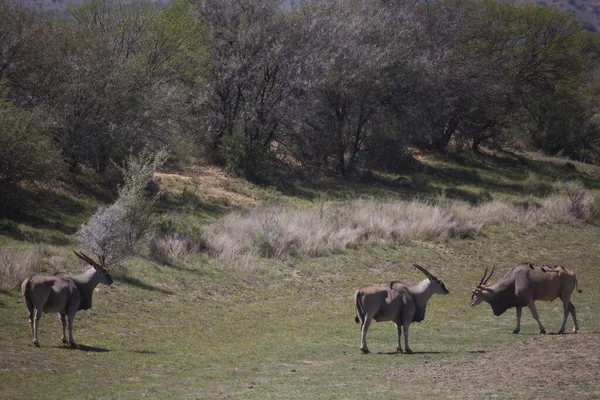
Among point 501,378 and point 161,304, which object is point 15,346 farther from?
point 501,378

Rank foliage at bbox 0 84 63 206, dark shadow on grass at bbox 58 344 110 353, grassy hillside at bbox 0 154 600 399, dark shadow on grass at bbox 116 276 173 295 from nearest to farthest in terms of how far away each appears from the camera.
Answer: grassy hillside at bbox 0 154 600 399 < dark shadow on grass at bbox 58 344 110 353 < dark shadow on grass at bbox 116 276 173 295 < foliage at bbox 0 84 63 206

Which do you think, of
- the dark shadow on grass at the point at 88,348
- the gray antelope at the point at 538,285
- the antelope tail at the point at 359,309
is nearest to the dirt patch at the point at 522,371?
the antelope tail at the point at 359,309

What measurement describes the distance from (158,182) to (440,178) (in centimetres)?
2017

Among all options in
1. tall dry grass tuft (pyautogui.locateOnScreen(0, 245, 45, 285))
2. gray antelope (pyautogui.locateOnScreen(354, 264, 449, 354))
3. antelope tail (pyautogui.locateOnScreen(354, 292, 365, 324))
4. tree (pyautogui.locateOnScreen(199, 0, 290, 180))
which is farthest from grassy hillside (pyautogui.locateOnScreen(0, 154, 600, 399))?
tree (pyautogui.locateOnScreen(199, 0, 290, 180))

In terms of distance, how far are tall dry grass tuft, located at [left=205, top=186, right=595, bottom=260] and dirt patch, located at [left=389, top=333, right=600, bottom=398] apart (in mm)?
11955

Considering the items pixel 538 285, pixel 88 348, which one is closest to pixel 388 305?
pixel 538 285

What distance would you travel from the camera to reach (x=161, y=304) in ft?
62.7

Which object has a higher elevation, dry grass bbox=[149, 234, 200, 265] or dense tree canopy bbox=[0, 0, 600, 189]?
dense tree canopy bbox=[0, 0, 600, 189]

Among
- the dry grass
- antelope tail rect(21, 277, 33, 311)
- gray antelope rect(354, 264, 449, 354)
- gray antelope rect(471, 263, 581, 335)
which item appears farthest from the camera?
the dry grass

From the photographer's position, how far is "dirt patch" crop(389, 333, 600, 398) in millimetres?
10727

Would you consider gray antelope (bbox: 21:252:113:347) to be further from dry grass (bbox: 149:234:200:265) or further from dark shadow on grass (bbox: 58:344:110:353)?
dry grass (bbox: 149:234:200:265)

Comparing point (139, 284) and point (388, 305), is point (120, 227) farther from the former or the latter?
point (388, 305)

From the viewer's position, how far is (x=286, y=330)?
17.8 m

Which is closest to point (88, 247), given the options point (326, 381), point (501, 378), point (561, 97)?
point (326, 381)
